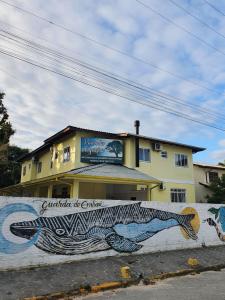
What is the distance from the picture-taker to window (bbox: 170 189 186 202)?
22.6 meters

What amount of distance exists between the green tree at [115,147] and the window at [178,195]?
5.18 metres

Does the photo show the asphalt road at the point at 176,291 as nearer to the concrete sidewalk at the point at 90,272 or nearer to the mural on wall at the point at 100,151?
the concrete sidewalk at the point at 90,272

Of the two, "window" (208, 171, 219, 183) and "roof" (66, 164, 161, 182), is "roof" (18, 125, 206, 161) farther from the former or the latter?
"window" (208, 171, 219, 183)

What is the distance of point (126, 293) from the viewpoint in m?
7.04

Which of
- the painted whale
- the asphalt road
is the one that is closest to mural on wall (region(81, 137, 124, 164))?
the painted whale

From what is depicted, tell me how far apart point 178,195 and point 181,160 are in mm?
2855

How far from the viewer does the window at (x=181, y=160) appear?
23.8 meters

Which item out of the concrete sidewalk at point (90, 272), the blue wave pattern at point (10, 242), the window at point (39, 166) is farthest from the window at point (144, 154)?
the blue wave pattern at point (10, 242)

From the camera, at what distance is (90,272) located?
8.34 meters

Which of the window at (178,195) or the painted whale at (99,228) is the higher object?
the window at (178,195)

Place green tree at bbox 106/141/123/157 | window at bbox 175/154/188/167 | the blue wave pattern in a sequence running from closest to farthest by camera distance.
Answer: the blue wave pattern, green tree at bbox 106/141/123/157, window at bbox 175/154/188/167

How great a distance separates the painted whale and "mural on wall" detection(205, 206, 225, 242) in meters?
2.20

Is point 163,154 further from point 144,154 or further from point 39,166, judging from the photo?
point 39,166

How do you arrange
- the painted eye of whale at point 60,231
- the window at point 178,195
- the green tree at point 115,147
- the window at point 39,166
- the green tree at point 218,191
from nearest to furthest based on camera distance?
the painted eye of whale at point 60,231 → the green tree at point 115,147 → the window at point 178,195 → the green tree at point 218,191 → the window at point 39,166
